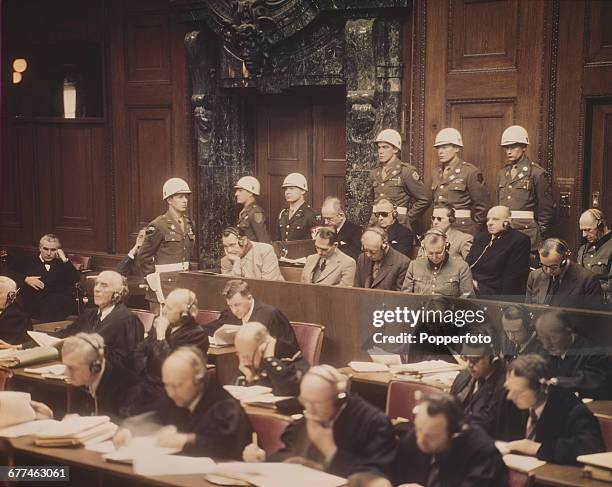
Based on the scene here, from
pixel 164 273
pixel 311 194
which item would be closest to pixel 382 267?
pixel 164 273

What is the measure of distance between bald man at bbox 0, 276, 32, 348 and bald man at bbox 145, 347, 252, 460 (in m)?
2.30

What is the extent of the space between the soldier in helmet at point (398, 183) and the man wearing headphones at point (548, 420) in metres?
3.70

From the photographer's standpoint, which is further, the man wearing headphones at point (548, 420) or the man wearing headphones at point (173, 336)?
the man wearing headphones at point (173, 336)

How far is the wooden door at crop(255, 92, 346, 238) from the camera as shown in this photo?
8234 millimetres

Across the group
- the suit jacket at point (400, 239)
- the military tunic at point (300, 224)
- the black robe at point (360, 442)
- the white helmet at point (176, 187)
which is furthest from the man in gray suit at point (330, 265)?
the black robe at point (360, 442)

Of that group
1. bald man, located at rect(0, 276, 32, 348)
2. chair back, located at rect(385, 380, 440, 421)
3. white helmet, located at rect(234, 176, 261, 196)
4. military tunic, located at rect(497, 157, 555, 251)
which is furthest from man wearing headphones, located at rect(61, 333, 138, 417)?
white helmet, located at rect(234, 176, 261, 196)

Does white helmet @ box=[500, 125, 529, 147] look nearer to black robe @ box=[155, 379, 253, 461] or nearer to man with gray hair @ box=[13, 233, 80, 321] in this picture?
man with gray hair @ box=[13, 233, 80, 321]

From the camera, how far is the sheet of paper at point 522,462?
10.2ft

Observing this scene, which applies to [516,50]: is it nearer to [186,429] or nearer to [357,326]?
[357,326]

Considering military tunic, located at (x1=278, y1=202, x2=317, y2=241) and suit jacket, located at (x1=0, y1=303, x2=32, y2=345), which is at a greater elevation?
military tunic, located at (x1=278, y1=202, x2=317, y2=241)

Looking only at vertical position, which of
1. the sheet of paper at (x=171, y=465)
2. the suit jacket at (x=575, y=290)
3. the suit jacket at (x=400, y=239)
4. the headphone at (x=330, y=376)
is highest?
the suit jacket at (x=400, y=239)

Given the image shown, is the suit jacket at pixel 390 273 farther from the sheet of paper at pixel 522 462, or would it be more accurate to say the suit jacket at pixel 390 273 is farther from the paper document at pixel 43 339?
the sheet of paper at pixel 522 462

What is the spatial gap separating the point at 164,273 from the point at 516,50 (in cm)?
304

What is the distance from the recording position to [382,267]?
18.1ft
